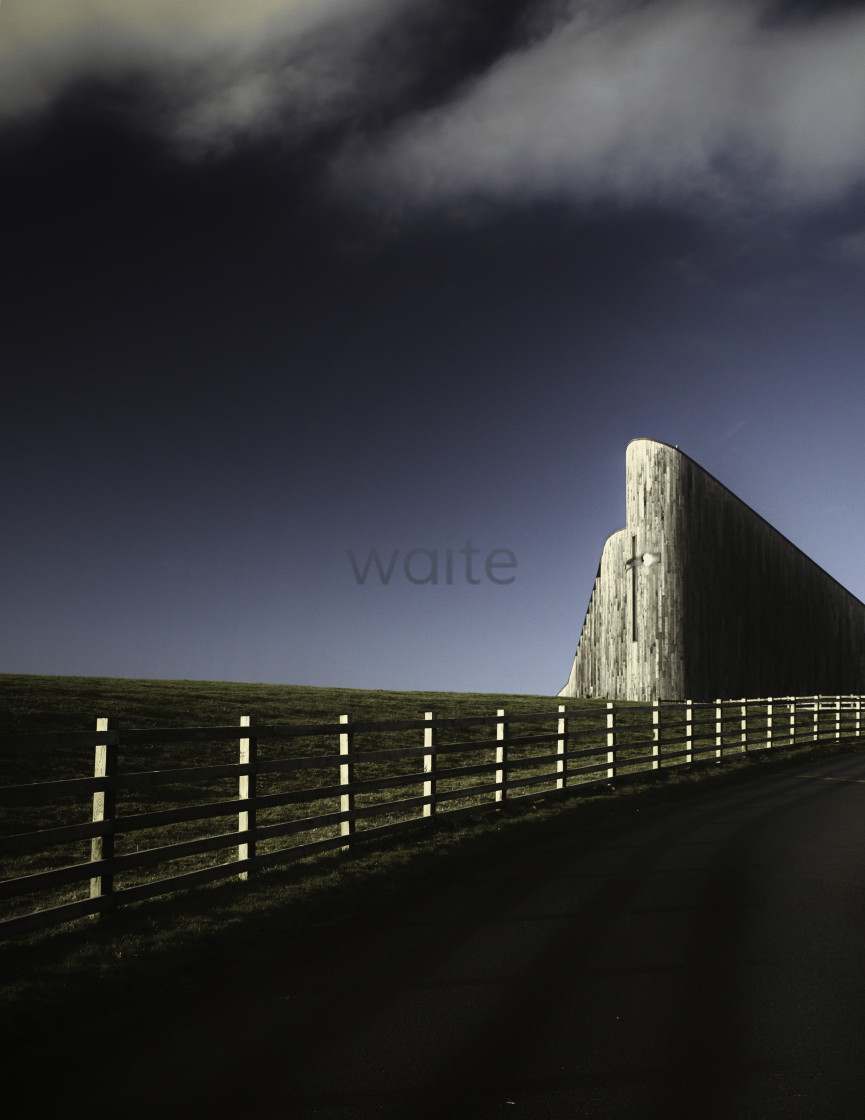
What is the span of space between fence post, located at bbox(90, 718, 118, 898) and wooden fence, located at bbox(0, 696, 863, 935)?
1cm

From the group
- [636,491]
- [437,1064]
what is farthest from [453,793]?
[636,491]

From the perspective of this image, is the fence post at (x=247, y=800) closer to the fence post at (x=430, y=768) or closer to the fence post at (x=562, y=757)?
the fence post at (x=430, y=768)

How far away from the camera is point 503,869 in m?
8.57

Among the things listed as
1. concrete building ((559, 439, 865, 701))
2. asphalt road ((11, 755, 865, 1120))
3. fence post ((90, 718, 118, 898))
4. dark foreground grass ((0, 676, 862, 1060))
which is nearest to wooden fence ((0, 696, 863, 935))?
fence post ((90, 718, 118, 898))

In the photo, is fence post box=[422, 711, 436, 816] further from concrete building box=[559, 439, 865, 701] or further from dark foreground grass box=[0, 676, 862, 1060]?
concrete building box=[559, 439, 865, 701]

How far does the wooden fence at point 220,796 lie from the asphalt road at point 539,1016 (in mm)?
1470

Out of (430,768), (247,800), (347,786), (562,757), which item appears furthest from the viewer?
(562,757)

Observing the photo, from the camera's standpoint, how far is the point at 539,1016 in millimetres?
4668

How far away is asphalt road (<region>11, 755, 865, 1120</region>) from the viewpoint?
376 centimetres

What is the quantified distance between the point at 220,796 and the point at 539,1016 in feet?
38.3

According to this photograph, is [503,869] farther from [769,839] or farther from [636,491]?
[636,491]

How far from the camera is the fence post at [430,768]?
10.6m

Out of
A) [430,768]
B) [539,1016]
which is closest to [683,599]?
[430,768]

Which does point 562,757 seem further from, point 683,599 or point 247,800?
point 683,599
